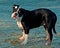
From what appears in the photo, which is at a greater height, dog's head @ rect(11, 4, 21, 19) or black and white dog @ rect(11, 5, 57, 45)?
dog's head @ rect(11, 4, 21, 19)

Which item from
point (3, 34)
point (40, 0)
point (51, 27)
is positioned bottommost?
point (40, 0)

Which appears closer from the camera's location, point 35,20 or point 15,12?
point 15,12

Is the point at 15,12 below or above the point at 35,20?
above

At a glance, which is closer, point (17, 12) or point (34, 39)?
point (17, 12)

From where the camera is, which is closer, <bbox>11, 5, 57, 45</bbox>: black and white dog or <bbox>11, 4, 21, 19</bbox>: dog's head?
<bbox>11, 4, 21, 19</bbox>: dog's head

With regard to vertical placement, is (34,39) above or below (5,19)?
above

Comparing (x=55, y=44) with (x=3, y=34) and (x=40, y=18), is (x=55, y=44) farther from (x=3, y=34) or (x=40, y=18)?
(x=3, y=34)

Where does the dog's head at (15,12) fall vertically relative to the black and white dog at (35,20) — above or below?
above

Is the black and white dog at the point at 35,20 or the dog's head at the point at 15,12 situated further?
the black and white dog at the point at 35,20

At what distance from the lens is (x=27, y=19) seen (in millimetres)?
12320

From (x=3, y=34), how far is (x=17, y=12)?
2.08m

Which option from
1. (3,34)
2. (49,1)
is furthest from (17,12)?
(49,1)

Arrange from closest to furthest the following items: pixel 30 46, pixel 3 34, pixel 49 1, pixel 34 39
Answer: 1. pixel 30 46
2. pixel 34 39
3. pixel 3 34
4. pixel 49 1

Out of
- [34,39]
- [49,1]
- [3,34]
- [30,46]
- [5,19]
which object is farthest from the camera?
[49,1]
